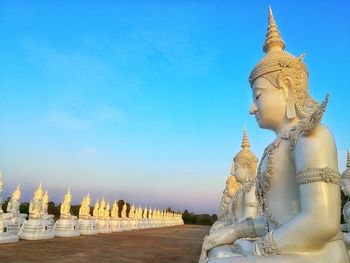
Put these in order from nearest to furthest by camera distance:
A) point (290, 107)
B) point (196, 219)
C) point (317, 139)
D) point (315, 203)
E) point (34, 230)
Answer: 1. point (315, 203)
2. point (317, 139)
3. point (290, 107)
4. point (34, 230)
5. point (196, 219)

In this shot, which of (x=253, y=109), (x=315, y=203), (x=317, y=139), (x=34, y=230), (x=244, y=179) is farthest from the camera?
(x=34, y=230)

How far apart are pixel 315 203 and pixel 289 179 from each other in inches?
16.3

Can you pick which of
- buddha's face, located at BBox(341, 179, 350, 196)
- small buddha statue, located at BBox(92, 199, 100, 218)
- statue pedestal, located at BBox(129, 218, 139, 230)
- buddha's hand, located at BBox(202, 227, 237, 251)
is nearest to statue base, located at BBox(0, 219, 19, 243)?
small buddha statue, located at BBox(92, 199, 100, 218)

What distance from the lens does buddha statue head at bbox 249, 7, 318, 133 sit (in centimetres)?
278

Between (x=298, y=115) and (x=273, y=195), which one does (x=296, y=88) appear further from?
(x=273, y=195)

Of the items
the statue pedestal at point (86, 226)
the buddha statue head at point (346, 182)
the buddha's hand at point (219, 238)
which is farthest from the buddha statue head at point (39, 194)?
the buddha's hand at point (219, 238)

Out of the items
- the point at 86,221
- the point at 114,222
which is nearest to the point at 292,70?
the point at 86,221

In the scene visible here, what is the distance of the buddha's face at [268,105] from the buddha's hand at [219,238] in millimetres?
1001

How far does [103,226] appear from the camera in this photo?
2358cm

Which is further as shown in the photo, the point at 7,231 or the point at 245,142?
the point at 7,231

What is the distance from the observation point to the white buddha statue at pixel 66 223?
56.6ft

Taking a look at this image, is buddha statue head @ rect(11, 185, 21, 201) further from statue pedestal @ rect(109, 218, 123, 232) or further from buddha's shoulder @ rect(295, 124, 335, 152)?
buddha's shoulder @ rect(295, 124, 335, 152)

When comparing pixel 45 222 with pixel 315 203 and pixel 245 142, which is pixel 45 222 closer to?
pixel 245 142

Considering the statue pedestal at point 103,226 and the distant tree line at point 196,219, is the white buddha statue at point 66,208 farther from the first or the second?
the distant tree line at point 196,219
